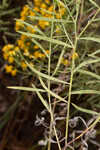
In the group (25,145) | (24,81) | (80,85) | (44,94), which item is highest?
(80,85)

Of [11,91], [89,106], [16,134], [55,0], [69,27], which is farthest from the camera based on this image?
[11,91]

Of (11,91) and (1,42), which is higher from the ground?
(1,42)

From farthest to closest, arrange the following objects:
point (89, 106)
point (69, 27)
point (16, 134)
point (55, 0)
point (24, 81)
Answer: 1. point (16, 134)
2. point (24, 81)
3. point (89, 106)
4. point (69, 27)
5. point (55, 0)

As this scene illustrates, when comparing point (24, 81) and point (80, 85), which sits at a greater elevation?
point (80, 85)

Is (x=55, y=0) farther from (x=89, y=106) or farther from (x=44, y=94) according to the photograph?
(x=89, y=106)

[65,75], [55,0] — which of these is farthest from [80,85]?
[55,0]

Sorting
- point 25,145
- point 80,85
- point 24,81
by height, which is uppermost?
point 80,85

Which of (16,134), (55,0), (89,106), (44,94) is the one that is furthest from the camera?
(16,134)

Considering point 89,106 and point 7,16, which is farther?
point 7,16

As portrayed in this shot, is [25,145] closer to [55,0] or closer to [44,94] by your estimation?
[44,94]

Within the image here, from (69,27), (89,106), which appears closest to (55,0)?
(69,27)
